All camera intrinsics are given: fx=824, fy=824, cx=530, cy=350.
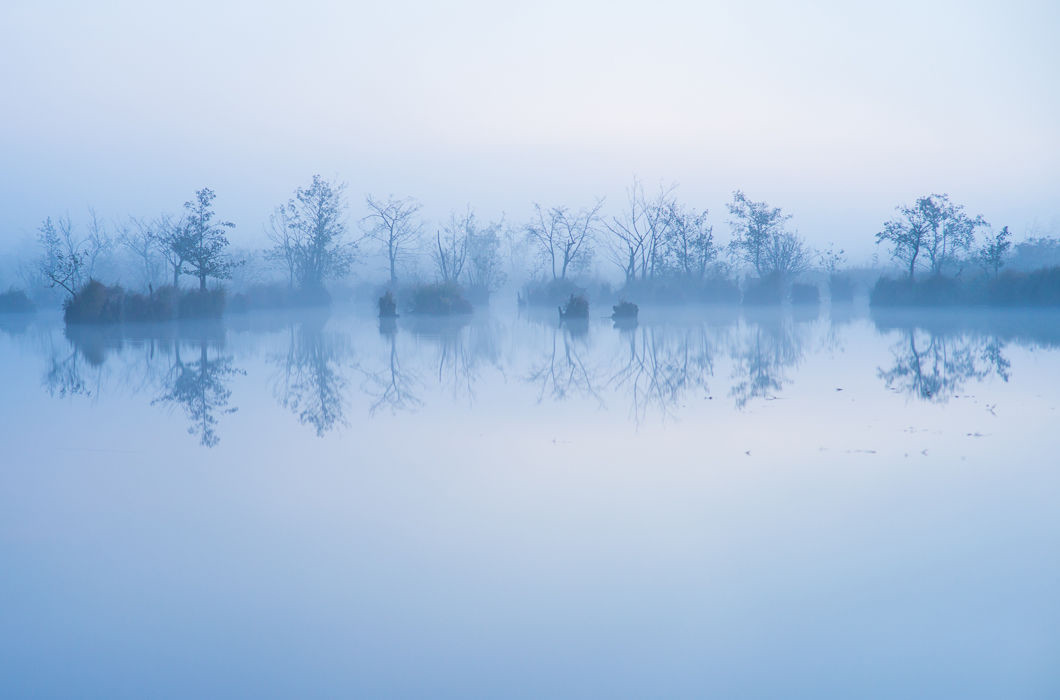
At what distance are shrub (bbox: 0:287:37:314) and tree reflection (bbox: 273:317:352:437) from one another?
20879mm

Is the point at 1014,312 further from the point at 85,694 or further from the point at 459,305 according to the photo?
the point at 85,694

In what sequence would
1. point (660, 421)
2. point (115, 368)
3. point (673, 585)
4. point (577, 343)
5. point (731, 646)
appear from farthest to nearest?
1. point (577, 343)
2. point (115, 368)
3. point (660, 421)
4. point (673, 585)
5. point (731, 646)

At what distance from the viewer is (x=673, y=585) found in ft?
10.5

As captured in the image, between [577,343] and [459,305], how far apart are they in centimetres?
1332

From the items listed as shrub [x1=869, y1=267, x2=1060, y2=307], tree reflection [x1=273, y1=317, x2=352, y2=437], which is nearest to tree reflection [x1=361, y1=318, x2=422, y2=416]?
tree reflection [x1=273, y1=317, x2=352, y2=437]

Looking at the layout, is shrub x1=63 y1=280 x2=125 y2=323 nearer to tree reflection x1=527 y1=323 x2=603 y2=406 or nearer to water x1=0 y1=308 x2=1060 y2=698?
tree reflection x1=527 y1=323 x2=603 y2=406

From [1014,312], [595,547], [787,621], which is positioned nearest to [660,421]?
[595,547]

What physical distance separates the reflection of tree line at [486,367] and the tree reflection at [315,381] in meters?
0.02

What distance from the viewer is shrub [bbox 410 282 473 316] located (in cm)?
2656

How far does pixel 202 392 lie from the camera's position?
28.6ft

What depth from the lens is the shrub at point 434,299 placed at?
2656cm

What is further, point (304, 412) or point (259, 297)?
point (259, 297)

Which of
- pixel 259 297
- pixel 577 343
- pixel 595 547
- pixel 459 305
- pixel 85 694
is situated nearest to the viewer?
pixel 85 694

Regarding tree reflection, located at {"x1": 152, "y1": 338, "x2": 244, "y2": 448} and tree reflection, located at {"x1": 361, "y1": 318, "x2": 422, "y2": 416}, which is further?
tree reflection, located at {"x1": 361, "y1": 318, "x2": 422, "y2": 416}
